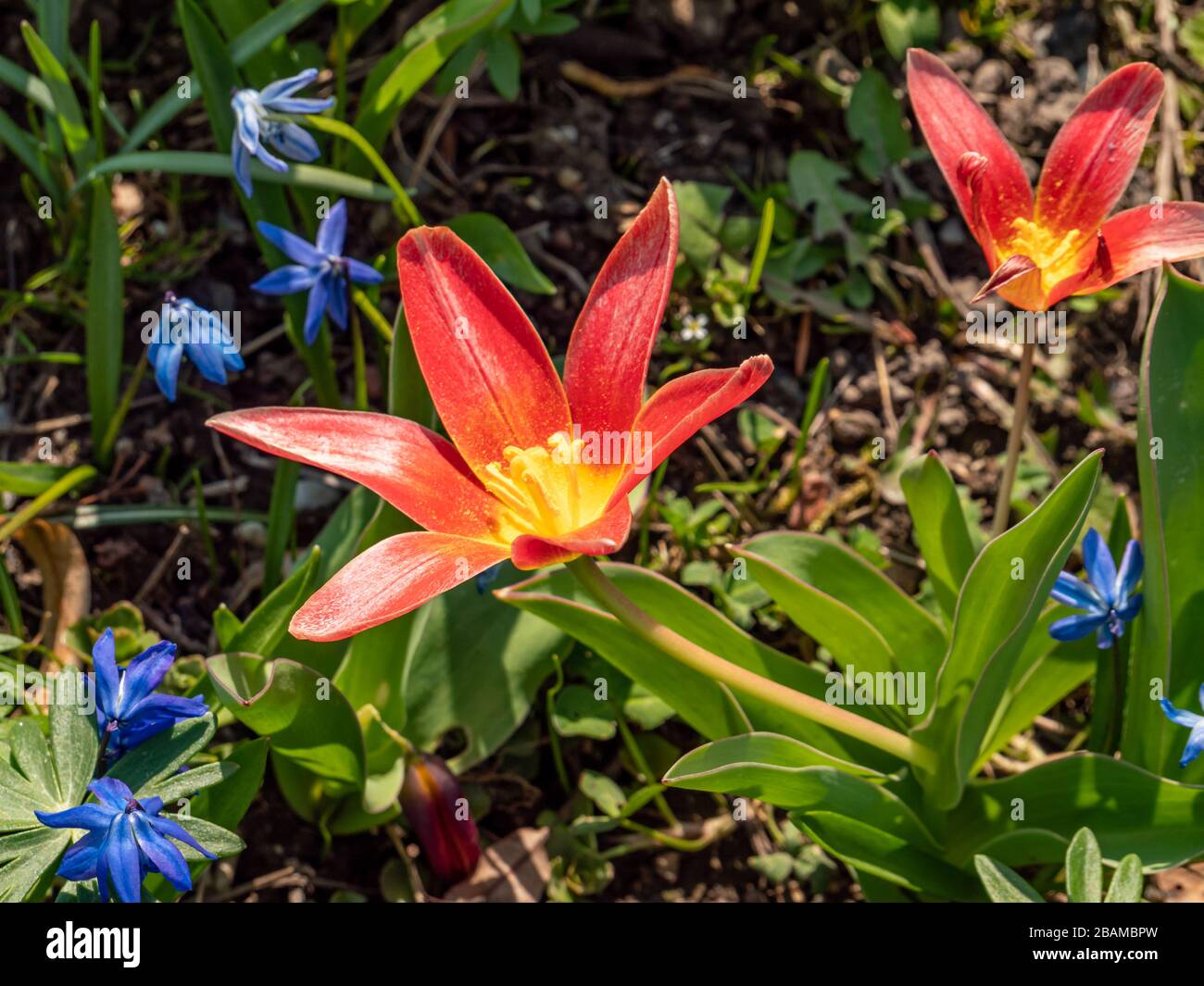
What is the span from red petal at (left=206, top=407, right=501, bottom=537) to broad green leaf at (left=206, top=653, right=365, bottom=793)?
14.1 inches

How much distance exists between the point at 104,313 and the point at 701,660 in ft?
5.09

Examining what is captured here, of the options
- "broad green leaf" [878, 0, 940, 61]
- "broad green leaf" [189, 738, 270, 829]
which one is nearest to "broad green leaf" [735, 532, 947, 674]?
"broad green leaf" [189, 738, 270, 829]

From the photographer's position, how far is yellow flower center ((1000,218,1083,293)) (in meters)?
2.03

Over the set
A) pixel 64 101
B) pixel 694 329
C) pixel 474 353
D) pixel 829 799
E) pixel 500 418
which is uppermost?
pixel 64 101

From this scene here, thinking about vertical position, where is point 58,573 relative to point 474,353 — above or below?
below

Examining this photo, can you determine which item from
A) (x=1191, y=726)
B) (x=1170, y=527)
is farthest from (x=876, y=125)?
(x=1191, y=726)

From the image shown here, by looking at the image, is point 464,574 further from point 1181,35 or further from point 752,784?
point 1181,35

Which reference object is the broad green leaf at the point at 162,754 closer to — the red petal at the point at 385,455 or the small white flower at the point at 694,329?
the red petal at the point at 385,455

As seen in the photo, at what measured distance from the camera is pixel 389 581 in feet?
5.05

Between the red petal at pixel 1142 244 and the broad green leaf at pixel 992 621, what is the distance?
33 cm

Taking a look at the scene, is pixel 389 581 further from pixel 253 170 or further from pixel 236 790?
pixel 253 170

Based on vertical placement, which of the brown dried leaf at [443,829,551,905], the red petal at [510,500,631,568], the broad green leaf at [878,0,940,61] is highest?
the broad green leaf at [878,0,940,61]

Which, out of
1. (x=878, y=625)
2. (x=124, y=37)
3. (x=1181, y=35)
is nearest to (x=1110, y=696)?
(x=878, y=625)

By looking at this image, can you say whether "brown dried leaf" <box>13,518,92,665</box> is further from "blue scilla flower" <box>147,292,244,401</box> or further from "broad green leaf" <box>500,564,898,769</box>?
"broad green leaf" <box>500,564,898,769</box>
